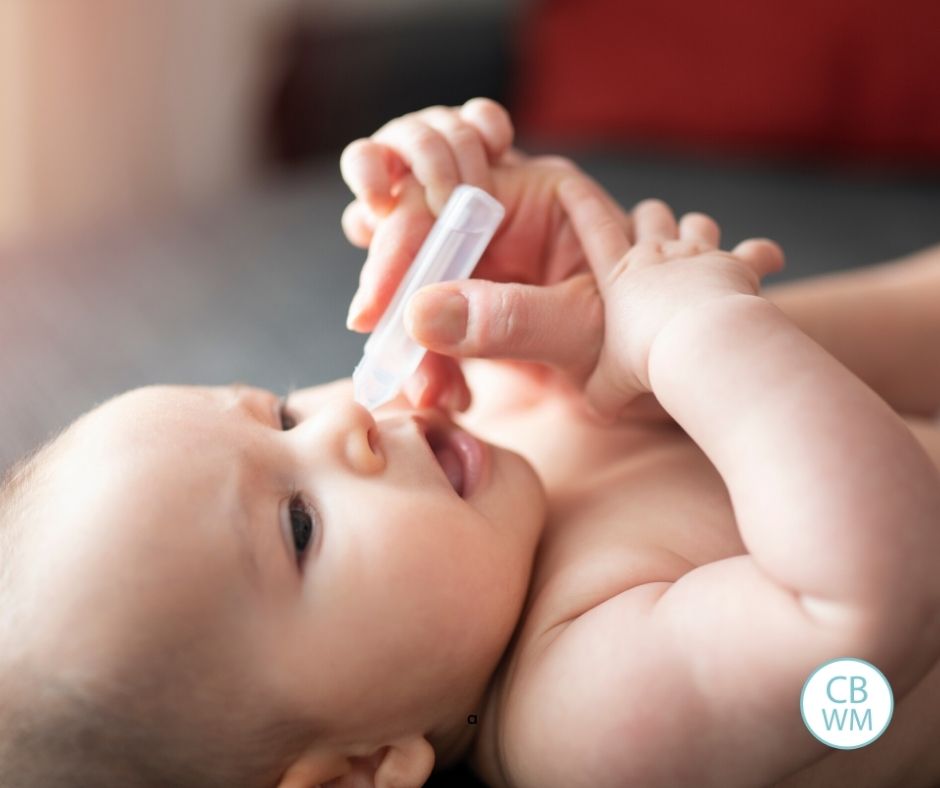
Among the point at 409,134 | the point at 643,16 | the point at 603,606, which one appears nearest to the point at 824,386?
the point at 603,606

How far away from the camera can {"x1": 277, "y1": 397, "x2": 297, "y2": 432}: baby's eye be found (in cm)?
98

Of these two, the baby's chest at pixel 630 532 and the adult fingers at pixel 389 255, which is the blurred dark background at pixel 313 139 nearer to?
the baby's chest at pixel 630 532

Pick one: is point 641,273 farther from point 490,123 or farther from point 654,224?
point 490,123

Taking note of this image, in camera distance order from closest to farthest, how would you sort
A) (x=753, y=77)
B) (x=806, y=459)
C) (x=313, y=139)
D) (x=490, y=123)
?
(x=806, y=459) < (x=490, y=123) < (x=753, y=77) < (x=313, y=139)

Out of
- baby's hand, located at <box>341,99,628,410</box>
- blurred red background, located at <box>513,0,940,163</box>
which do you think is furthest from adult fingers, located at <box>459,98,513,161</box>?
blurred red background, located at <box>513,0,940,163</box>

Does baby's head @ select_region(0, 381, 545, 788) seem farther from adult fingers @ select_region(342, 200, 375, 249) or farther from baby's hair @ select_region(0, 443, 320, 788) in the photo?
adult fingers @ select_region(342, 200, 375, 249)

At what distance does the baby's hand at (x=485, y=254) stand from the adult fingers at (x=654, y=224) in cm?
3

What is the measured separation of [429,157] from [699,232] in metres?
0.25

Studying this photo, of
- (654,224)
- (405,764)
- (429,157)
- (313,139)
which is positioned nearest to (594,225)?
(654,224)

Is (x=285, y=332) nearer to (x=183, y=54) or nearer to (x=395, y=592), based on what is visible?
(x=395, y=592)

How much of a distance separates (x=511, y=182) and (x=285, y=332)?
704mm

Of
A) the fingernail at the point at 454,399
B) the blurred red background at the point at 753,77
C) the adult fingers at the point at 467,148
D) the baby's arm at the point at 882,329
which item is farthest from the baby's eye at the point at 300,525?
the blurred red background at the point at 753,77

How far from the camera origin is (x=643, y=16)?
8.32ft

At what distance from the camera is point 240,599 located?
0.81 meters
